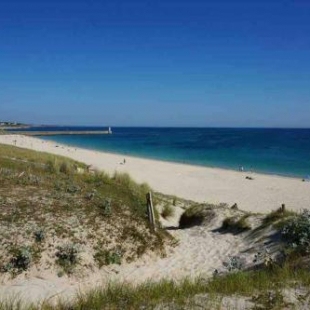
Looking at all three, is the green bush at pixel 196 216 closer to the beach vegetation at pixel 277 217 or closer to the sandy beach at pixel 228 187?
the beach vegetation at pixel 277 217

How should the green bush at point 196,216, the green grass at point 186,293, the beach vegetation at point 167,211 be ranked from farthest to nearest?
the beach vegetation at point 167,211 < the green bush at point 196,216 < the green grass at point 186,293

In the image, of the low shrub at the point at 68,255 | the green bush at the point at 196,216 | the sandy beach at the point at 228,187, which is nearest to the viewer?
the low shrub at the point at 68,255

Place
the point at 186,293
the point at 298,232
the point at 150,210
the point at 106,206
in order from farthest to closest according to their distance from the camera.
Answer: the point at 106,206, the point at 150,210, the point at 298,232, the point at 186,293

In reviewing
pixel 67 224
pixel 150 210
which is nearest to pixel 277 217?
pixel 150 210

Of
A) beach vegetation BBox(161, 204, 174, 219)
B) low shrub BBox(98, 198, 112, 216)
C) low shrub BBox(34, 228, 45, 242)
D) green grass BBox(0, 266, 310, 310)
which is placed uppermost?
green grass BBox(0, 266, 310, 310)

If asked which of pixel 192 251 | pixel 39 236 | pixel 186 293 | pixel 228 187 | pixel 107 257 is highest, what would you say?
pixel 186 293

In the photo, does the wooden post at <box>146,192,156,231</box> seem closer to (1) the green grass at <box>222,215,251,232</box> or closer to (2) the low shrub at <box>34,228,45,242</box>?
(1) the green grass at <box>222,215,251,232</box>

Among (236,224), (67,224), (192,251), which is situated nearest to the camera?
(67,224)

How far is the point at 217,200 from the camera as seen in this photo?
32812mm

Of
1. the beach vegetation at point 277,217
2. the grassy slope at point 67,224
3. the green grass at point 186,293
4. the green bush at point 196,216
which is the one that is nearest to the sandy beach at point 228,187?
the green bush at point 196,216

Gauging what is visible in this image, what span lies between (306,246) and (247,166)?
50277 millimetres

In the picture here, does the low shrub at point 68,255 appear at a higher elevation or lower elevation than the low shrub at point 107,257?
higher

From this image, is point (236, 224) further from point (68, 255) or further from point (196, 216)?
point (68, 255)

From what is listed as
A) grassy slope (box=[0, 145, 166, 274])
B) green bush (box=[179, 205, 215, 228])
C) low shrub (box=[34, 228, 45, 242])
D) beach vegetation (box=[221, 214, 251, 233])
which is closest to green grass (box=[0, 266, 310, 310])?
grassy slope (box=[0, 145, 166, 274])
